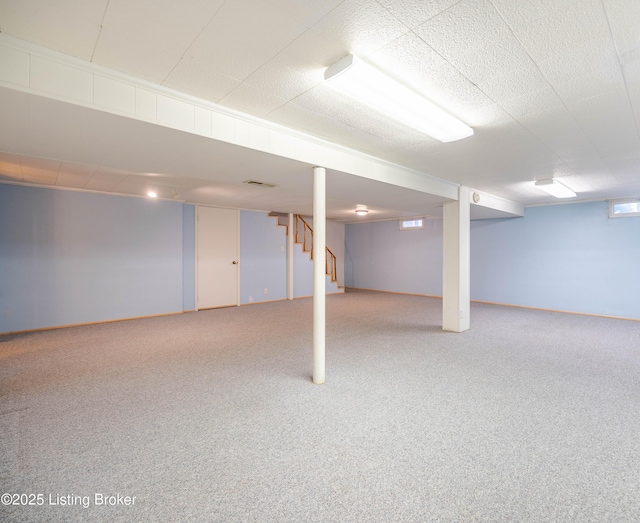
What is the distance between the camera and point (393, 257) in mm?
10117

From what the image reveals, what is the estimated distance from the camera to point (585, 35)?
165cm

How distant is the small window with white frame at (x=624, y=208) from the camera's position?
244 inches

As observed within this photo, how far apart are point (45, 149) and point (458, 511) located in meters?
3.87

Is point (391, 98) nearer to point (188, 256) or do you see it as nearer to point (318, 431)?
point (318, 431)

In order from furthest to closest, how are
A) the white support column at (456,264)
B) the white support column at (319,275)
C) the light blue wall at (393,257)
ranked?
the light blue wall at (393,257)
the white support column at (456,264)
the white support column at (319,275)

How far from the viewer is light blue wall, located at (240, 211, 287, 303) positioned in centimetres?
805

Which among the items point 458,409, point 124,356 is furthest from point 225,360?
point 458,409

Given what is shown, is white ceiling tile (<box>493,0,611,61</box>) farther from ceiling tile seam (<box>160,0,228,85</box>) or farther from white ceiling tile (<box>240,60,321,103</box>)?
ceiling tile seam (<box>160,0,228,85</box>)

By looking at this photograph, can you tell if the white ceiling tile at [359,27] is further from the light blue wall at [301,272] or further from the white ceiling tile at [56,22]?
the light blue wall at [301,272]

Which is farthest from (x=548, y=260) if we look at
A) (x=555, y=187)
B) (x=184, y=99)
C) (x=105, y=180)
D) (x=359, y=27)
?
(x=105, y=180)

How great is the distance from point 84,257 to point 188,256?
6.30 ft

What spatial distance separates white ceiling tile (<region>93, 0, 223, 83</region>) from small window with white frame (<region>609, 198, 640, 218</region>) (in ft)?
26.6

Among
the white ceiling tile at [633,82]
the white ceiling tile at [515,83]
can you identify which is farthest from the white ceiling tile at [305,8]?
the white ceiling tile at [633,82]

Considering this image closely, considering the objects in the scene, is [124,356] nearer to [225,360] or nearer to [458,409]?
[225,360]
